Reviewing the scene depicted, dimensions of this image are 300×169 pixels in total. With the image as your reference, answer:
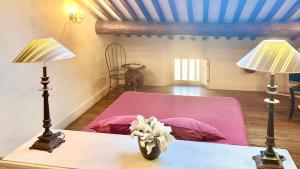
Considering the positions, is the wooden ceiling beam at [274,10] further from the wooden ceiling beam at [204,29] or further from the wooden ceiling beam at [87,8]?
the wooden ceiling beam at [87,8]

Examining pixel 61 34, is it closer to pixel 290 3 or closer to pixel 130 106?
pixel 130 106

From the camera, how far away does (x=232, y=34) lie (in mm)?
4879

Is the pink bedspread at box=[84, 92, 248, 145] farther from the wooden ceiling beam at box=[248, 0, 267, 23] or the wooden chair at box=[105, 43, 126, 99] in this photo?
the wooden chair at box=[105, 43, 126, 99]

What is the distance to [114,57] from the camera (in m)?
6.16

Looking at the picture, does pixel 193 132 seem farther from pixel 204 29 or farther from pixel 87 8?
pixel 87 8

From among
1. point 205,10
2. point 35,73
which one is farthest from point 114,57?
point 35,73

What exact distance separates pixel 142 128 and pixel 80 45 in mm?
3152

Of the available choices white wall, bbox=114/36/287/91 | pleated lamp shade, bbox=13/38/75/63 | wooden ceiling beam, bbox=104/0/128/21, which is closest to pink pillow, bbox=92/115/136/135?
pleated lamp shade, bbox=13/38/75/63

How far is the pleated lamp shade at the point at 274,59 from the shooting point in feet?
4.70

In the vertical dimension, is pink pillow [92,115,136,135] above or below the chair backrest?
below

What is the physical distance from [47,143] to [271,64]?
1426mm

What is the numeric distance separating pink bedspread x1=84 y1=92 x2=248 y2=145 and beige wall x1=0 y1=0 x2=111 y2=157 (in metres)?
0.92

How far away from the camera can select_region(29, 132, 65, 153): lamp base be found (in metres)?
1.83

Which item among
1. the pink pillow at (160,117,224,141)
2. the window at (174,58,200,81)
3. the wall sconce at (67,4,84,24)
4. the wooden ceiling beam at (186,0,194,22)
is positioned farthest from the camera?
the window at (174,58,200,81)
